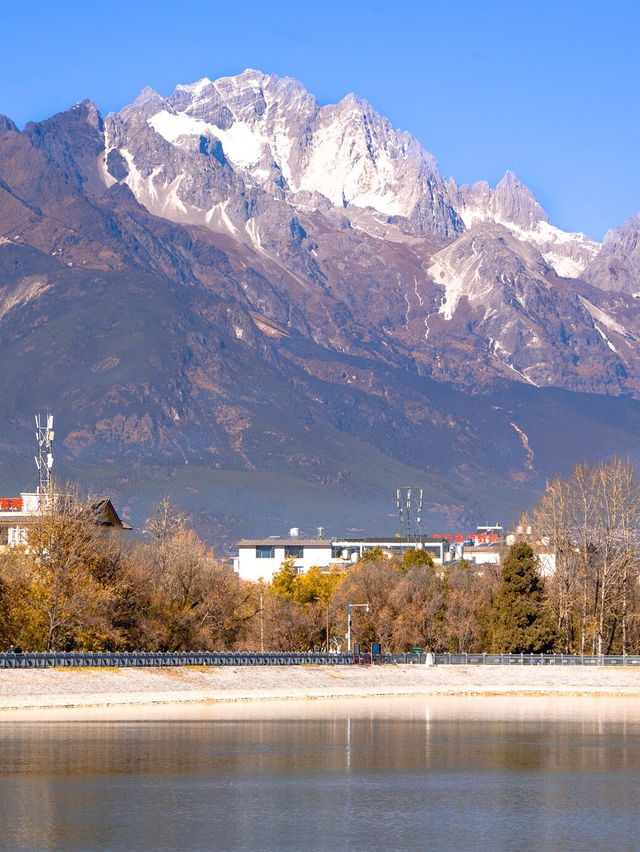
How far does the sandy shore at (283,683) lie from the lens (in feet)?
328

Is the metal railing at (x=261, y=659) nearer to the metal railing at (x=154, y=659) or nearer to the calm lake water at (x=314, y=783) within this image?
the metal railing at (x=154, y=659)

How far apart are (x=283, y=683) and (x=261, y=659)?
688 centimetres

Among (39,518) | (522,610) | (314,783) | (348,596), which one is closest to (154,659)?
(39,518)

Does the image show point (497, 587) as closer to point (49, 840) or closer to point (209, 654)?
point (209, 654)

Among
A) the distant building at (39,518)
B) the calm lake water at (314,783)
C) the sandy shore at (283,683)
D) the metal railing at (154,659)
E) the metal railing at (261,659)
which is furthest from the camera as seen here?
the distant building at (39,518)

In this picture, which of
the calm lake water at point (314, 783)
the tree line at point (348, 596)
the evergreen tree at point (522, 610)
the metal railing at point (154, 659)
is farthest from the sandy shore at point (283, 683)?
the tree line at point (348, 596)

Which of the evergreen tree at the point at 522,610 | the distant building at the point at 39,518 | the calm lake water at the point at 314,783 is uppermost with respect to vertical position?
the distant building at the point at 39,518

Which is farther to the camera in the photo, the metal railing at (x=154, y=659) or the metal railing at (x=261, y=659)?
the metal railing at (x=261, y=659)

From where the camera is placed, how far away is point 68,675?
10362 centimetres

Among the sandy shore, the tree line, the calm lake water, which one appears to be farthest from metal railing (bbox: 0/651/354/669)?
the calm lake water

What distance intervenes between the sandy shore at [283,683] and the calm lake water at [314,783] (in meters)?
5.57

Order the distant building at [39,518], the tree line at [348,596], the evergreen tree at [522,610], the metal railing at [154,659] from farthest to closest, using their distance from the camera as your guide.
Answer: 1. the evergreen tree at [522,610]
2. the distant building at [39,518]
3. the tree line at [348,596]
4. the metal railing at [154,659]

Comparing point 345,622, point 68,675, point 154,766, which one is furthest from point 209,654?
point 154,766

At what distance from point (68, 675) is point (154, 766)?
36.7m
